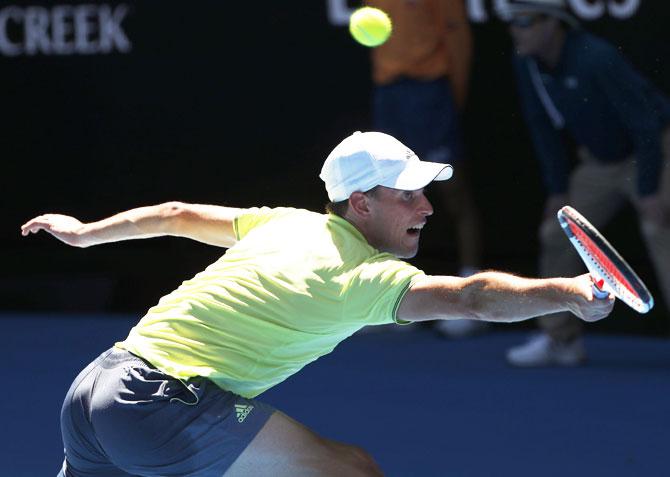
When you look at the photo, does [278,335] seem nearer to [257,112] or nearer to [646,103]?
[646,103]

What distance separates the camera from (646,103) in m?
6.34

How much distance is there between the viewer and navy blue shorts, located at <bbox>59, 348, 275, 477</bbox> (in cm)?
349

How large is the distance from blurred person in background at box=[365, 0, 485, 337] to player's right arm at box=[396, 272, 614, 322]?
13.2ft

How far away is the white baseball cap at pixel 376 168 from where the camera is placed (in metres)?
3.59

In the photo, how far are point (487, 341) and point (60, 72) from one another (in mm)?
2820

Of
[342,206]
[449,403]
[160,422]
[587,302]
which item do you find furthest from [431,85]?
[587,302]

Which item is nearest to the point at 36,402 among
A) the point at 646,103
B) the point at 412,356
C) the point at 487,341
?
the point at 412,356

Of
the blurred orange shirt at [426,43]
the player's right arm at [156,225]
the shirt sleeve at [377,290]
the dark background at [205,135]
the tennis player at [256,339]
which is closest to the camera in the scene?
the shirt sleeve at [377,290]

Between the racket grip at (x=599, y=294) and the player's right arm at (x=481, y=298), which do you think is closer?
the racket grip at (x=599, y=294)

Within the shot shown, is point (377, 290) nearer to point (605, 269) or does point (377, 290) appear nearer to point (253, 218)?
point (605, 269)

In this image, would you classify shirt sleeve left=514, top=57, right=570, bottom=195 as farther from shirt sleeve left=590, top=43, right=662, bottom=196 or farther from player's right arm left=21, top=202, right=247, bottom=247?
player's right arm left=21, top=202, right=247, bottom=247

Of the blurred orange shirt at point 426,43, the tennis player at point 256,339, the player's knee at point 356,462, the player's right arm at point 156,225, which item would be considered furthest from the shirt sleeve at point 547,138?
the player's knee at point 356,462

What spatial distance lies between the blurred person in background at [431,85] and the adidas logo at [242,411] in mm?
3793

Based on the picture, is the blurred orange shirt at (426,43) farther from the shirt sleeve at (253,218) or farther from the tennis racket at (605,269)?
the tennis racket at (605,269)
